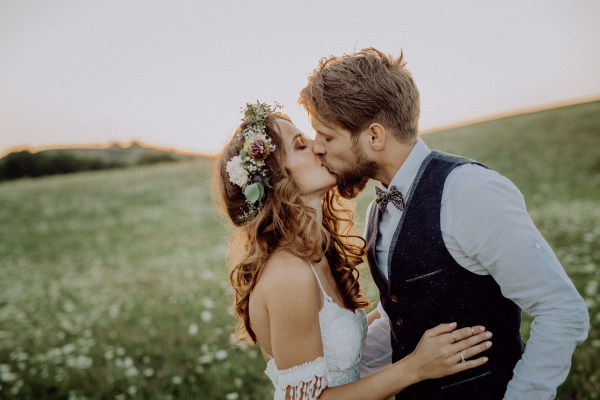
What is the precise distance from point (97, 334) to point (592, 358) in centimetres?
728

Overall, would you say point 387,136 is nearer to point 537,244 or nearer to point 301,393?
point 537,244

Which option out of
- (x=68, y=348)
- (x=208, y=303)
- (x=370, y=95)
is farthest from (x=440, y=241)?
(x=68, y=348)

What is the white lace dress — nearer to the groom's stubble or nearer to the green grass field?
the groom's stubble

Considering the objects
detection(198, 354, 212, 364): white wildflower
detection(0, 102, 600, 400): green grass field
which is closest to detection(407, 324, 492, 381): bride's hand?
detection(0, 102, 600, 400): green grass field

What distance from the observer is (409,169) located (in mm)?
2426

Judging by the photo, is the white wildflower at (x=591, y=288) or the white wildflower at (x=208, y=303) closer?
the white wildflower at (x=591, y=288)

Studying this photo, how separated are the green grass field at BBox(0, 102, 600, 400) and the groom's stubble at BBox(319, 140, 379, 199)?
1.00 metres

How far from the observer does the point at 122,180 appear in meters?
32.8

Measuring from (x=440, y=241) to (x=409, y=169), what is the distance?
53 cm

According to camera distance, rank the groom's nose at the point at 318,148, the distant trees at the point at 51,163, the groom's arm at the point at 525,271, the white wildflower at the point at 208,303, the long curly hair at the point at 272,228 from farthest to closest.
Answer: the distant trees at the point at 51,163 → the white wildflower at the point at 208,303 → the groom's nose at the point at 318,148 → the long curly hair at the point at 272,228 → the groom's arm at the point at 525,271

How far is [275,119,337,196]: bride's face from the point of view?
279cm

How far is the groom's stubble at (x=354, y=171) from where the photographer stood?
2.57m

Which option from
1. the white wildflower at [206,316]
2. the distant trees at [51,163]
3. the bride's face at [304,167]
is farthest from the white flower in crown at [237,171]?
the distant trees at [51,163]

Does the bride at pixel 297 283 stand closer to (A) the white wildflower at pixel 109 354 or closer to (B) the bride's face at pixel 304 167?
(B) the bride's face at pixel 304 167
